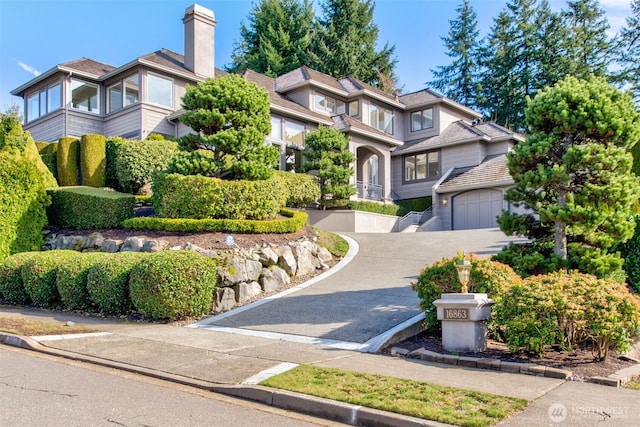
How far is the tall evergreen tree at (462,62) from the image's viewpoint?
152 feet

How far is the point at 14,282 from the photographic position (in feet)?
42.4

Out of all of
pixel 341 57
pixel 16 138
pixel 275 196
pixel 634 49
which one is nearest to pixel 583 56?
pixel 634 49

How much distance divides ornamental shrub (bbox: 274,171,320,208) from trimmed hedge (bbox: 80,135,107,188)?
670cm

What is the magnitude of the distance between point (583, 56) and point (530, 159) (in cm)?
3730

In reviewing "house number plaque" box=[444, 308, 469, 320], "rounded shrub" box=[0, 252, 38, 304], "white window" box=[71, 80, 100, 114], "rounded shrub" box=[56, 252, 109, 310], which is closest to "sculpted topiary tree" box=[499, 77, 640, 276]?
"house number plaque" box=[444, 308, 469, 320]

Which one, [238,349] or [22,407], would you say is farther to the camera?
[238,349]

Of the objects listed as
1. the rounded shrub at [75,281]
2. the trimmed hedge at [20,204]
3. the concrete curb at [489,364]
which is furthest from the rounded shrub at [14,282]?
the concrete curb at [489,364]

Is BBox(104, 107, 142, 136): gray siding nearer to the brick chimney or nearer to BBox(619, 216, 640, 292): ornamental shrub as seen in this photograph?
the brick chimney

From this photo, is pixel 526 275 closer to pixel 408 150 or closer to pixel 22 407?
pixel 22 407

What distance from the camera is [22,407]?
5.24m

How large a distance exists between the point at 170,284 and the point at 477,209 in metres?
19.7

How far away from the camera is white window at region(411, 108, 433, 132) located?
31.7m

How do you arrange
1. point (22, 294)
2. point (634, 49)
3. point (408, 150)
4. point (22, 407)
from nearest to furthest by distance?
point (22, 407) < point (22, 294) < point (408, 150) < point (634, 49)

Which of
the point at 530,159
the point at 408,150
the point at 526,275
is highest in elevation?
the point at 408,150
